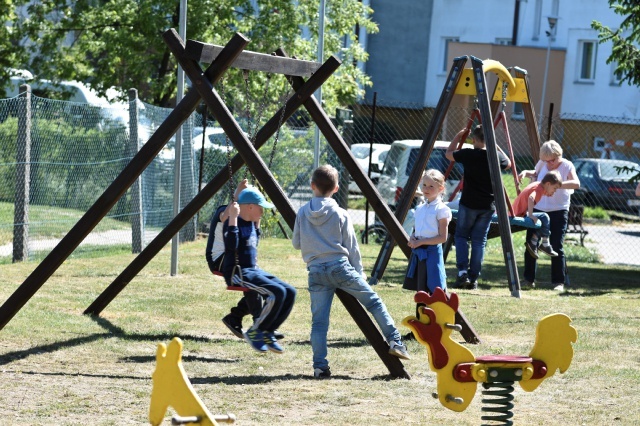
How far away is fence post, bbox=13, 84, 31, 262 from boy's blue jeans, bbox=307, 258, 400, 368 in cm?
620

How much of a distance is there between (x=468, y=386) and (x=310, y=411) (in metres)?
1.60

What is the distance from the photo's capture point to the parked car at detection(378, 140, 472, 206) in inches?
690

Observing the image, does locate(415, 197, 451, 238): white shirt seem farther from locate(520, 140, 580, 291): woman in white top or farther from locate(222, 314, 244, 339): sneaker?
locate(520, 140, 580, 291): woman in white top

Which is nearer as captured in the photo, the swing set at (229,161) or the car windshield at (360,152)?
the swing set at (229,161)

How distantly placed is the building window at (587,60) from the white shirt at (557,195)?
86.1ft

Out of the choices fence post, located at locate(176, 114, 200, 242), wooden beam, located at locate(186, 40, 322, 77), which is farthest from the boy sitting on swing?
fence post, located at locate(176, 114, 200, 242)

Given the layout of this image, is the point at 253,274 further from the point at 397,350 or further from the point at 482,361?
the point at 482,361

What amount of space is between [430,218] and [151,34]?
1149 centimetres

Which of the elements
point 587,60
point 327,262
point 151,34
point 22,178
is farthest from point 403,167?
point 587,60

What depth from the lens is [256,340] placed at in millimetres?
6805

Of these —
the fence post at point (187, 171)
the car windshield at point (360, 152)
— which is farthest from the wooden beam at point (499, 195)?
the car windshield at point (360, 152)

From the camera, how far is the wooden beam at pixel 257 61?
7086 millimetres

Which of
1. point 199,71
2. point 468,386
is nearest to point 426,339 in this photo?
point 468,386

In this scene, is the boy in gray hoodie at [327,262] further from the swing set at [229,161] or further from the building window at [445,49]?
the building window at [445,49]
